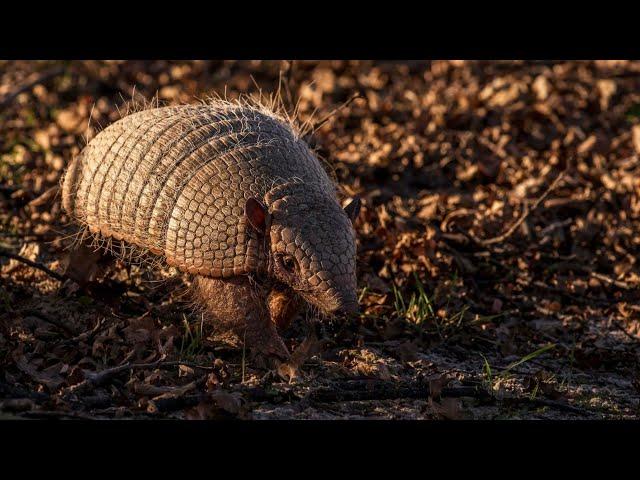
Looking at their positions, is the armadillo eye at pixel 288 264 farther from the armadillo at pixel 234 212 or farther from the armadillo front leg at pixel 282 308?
the armadillo front leg at pixel 282 308

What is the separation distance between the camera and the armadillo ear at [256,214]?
5.50m

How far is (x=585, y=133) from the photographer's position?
34.4ft

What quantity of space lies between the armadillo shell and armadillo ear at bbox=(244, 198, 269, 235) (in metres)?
0.10

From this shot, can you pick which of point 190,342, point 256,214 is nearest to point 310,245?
point 256,214

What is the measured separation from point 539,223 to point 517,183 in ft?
2.80

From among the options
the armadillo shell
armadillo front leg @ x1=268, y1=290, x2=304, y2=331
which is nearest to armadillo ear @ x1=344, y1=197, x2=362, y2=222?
the armadillo shell

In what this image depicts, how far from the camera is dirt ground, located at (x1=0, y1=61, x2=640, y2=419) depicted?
5301 millimetres

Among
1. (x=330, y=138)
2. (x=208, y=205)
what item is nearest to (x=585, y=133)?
(x=330, y=138)

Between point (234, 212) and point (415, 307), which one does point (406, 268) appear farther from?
point (234, 212)

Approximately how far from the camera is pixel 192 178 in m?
5.91

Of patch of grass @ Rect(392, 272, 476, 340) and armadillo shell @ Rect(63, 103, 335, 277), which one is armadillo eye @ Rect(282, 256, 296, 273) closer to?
armadillo shell @ Rect(63, 103, 335, 277)

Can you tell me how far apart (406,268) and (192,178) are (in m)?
2.46

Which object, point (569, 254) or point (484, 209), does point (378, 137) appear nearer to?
point (484, 209)

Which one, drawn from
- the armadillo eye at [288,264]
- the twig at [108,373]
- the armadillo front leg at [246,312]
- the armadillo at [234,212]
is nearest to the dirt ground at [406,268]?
the twig at [108,373]
